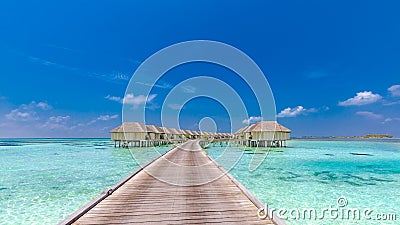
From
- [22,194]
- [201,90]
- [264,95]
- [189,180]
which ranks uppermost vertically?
[201,90]

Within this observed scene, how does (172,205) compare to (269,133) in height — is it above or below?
below

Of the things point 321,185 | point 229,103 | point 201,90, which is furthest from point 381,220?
point 201,90

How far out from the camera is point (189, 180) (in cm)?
737

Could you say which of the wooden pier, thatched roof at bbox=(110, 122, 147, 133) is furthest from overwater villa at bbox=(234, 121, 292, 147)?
the wooden pier

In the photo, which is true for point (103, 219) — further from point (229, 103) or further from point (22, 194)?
point (229, 103)

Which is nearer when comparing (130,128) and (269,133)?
(269,133)

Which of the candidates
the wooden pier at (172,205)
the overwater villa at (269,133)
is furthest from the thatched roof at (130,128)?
the wooden pier at (172,205)

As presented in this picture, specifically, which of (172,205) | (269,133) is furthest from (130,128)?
(172,205)

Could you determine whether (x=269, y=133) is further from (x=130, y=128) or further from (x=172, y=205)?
(x=172, y=205)

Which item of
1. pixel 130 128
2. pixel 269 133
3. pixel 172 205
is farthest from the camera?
pixel 130 128

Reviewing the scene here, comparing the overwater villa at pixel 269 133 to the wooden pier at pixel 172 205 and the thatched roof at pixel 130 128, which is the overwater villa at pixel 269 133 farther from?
the wooden pier at pixel 172 205

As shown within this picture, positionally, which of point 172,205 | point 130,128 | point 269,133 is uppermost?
point 130,128

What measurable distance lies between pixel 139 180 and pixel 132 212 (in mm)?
3010

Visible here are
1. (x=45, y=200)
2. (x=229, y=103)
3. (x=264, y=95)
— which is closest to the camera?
(x=45, y=200)
